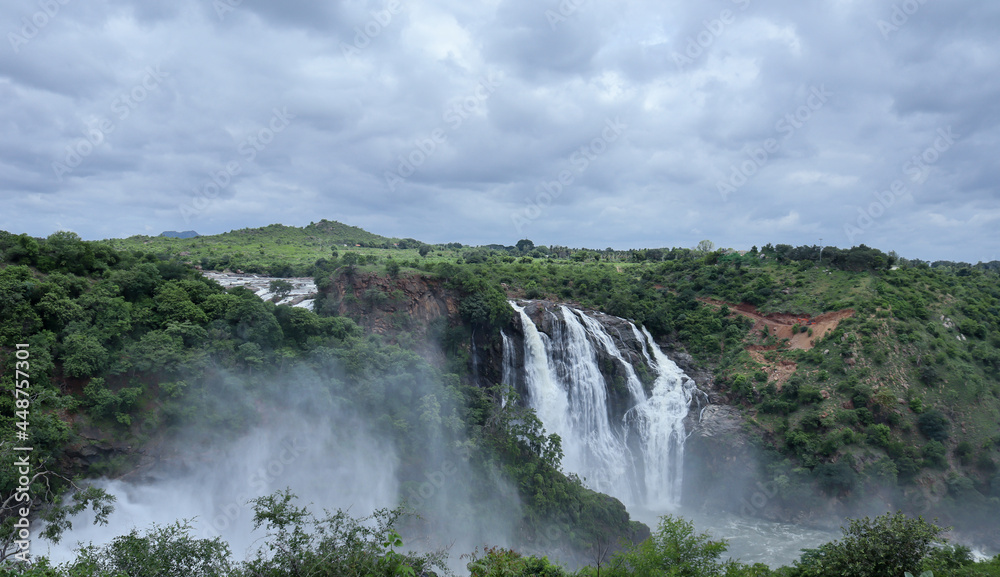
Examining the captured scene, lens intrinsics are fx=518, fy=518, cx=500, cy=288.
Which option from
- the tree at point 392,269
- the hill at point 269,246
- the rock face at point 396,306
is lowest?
the rock face at point 396,306

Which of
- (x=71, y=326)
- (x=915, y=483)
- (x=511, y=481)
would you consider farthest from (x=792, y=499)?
(x=71, y=326)

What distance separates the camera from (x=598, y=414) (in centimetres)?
4584

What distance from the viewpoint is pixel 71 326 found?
27.1 m

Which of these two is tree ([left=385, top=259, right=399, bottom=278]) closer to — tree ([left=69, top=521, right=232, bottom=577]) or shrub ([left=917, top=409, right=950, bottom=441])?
tree ([left=69, top=521, right=232, bottom=577])

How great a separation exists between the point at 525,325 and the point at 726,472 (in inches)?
848

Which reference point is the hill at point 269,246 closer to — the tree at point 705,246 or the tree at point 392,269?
the tree at point 392,269

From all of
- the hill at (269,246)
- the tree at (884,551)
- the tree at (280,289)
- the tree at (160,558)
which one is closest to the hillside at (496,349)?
the hill at (269,246)

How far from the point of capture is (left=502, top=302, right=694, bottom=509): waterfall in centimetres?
4409

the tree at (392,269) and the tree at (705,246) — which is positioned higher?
the tree at (705,246)

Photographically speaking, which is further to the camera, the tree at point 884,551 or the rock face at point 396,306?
the rock face at point 396,306

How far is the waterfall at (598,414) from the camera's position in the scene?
4409 centimetres

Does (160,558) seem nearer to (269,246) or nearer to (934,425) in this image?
(934,425)

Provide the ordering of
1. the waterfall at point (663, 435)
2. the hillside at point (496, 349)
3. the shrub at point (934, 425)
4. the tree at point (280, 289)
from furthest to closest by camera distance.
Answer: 1. the waterfall at point (663, 435)
2. the tree at point (280, 289)
3. the shrub at point (934, 425)
4. the hillside at point (496, 349)

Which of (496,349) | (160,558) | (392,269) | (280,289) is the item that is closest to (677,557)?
(160,558)
